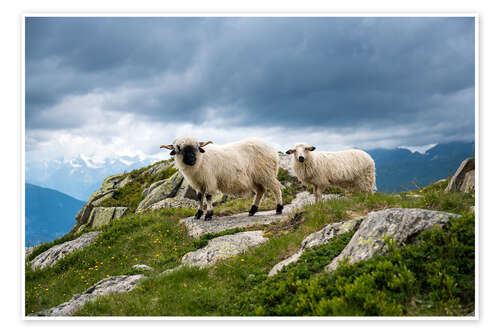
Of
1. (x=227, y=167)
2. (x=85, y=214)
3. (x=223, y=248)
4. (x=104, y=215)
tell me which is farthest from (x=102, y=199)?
(x=223, y=248)

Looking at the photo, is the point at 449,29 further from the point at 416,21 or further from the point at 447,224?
the point at 447,224

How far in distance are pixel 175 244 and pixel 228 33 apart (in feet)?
24.7

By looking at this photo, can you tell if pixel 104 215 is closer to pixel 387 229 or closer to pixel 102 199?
pixel 102 199

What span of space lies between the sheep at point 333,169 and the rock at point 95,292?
28.3 feet

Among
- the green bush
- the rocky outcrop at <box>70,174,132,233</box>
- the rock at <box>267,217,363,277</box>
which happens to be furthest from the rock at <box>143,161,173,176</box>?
the green bush

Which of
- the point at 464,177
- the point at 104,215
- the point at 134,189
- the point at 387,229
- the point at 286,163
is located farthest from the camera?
the point at 134,189

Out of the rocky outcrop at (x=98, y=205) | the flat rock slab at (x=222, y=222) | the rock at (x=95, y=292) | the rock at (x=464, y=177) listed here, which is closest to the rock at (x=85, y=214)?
the rocky outcrop at (x=98, y=205)

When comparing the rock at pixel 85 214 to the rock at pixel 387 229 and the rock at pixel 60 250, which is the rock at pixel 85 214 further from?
the rock at pixel 387 229

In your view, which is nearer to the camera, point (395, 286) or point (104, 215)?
A: point (395, 286)

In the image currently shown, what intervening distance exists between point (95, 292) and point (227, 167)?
7.01 meters

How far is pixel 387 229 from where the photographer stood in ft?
18.5

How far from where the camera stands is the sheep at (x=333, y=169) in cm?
1499

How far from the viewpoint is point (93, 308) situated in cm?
663
